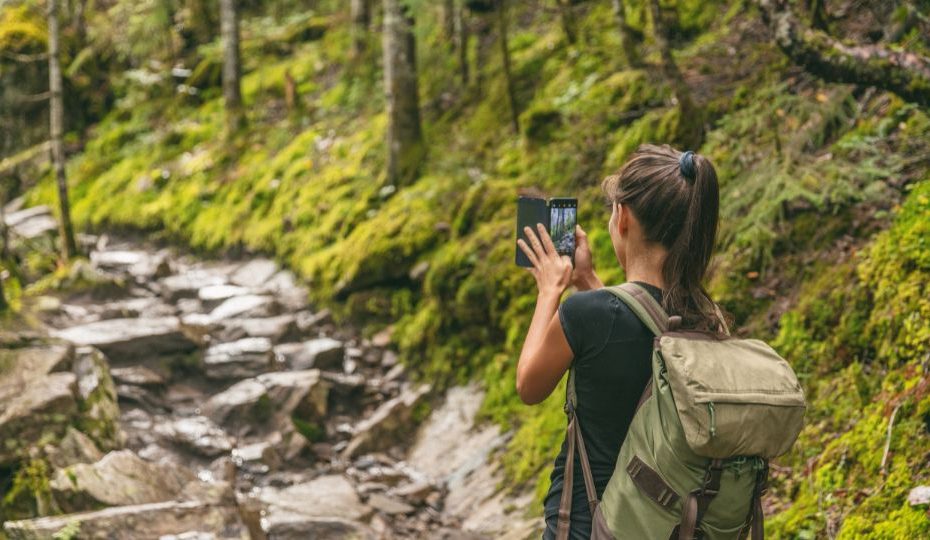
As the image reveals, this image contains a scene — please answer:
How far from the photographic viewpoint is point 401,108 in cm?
1180

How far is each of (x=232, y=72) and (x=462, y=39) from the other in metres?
6.55

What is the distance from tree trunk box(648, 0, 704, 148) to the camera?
23.7 ft

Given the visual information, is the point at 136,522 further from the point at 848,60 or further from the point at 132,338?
the point at 848,60

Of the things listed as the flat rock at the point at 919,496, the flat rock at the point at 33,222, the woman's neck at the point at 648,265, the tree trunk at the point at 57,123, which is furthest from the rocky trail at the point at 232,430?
the woman's neck at the point at 648,265

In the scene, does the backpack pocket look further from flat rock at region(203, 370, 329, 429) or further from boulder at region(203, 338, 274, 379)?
boulder at region(203, 338, 274, 379)

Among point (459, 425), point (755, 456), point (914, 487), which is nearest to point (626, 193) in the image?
point (755, 456)

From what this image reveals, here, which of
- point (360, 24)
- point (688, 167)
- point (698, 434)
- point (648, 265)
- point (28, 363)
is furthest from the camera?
point (360, 24)

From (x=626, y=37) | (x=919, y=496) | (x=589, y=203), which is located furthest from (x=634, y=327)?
(x=626, y=37)

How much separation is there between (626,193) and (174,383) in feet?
28.0

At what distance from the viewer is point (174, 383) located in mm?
9617

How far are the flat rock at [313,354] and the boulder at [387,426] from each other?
117cm

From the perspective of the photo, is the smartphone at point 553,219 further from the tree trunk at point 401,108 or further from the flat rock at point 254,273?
the flat rock at point 254,273

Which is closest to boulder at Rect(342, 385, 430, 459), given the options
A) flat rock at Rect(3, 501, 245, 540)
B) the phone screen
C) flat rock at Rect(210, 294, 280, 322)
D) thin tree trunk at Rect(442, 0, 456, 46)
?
flat rock at Rect(3, 501, 245, 540)

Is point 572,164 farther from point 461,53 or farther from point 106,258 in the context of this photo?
point 106,258
